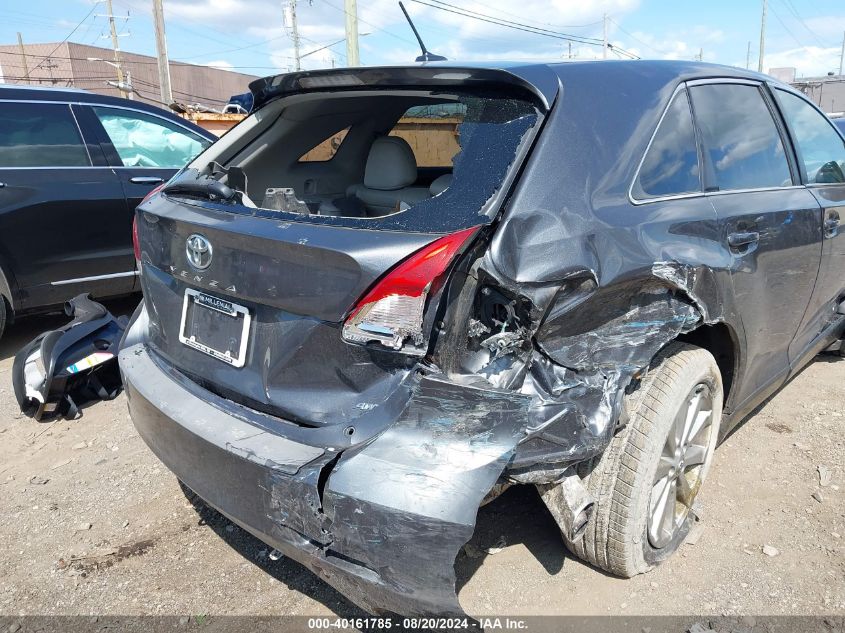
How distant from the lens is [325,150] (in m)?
3.59

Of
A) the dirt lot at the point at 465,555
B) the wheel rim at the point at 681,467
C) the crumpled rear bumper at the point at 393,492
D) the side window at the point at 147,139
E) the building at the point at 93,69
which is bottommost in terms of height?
the building at the point at 93,69

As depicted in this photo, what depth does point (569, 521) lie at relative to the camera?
1.95 metres

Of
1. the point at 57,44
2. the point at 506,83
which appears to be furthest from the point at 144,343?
the point at 57,44

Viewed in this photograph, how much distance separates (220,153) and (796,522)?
2.91 m

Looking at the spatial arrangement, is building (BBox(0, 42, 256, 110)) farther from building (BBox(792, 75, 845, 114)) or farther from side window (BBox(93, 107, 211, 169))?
side window (BBox(93, 107, 211, 169))

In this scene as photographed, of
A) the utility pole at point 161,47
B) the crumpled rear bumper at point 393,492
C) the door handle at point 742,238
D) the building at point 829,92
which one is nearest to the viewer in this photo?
the crumpled rear bumper at point 393,492

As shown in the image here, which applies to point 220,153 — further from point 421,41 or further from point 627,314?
point 627,314

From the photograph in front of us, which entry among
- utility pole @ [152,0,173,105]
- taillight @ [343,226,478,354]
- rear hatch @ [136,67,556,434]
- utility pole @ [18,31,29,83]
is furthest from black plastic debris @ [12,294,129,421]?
utility pole @ [18,31,29,83]

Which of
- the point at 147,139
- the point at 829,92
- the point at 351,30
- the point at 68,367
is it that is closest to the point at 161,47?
the point at 351,30

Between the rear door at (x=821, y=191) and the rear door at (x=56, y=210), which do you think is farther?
the rear door at (x=56, y=210)

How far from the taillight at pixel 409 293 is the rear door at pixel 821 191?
2246mm

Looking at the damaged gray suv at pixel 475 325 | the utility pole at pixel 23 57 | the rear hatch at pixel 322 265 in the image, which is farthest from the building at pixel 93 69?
the damaged gray suv at pixel 475 325

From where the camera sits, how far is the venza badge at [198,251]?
83.4 inches

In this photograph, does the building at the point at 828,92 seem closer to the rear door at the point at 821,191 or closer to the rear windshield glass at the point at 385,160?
the rear door at the point at 821,191
